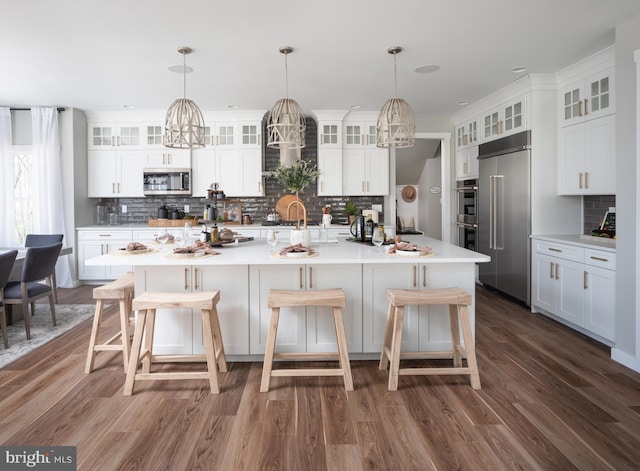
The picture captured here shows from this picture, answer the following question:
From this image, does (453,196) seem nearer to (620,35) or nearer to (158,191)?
(620,35)

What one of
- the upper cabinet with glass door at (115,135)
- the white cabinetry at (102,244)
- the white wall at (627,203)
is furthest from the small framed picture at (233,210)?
the white wall at (627,203)

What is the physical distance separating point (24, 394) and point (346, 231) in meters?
4.27

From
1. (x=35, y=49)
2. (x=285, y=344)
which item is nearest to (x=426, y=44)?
(x=285, y=344)

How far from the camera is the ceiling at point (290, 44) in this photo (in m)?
3.16

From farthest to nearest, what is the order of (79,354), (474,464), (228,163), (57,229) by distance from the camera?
(228,163) < (57,229) < (79,354) < (474,464)

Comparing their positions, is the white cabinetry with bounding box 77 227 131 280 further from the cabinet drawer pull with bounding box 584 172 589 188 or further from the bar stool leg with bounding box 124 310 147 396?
the cabinet drawer pull with bounding box 584 172 589 188

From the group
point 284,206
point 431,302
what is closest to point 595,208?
point 431,302

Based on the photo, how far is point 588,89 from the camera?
428 centimetres

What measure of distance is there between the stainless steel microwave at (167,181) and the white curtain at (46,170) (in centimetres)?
123

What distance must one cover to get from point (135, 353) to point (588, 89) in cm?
480

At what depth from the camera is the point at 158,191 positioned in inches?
258

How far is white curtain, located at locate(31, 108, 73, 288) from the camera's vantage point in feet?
20.1

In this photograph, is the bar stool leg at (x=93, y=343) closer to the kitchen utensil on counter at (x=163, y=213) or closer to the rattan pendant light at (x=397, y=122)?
the rattan pendant light at (x=397, y=122)

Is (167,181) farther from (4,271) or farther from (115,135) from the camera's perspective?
(4,271)
